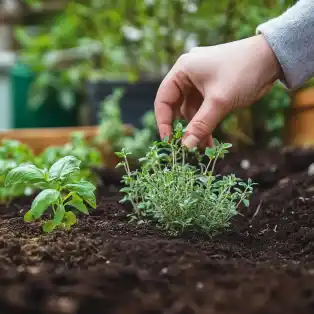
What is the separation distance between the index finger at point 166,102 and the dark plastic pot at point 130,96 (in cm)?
194

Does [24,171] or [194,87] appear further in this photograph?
[194,87]

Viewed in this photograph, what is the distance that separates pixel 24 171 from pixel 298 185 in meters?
0.93

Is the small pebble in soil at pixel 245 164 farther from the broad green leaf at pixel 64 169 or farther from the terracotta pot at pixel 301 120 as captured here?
the broad green leaf at pixel 64 169

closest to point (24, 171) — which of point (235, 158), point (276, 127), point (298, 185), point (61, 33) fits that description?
point (298, 185)

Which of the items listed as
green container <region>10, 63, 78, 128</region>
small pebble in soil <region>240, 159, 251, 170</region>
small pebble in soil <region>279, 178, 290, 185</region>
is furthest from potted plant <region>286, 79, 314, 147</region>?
green container <region>10, 63, 78, 128</region>

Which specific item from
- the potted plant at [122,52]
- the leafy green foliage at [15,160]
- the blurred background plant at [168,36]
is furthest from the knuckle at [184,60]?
the potted plant at [122,52]

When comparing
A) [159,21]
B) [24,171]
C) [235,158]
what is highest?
[159,21]

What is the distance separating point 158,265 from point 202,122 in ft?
1.51

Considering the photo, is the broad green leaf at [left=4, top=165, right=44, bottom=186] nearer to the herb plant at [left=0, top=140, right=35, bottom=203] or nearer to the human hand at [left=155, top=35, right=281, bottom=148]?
the human hand at [left=155, top=35, right=281, bottom=148]

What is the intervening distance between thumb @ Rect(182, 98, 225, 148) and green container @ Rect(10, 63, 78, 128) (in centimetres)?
354

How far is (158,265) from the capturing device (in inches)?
39.4

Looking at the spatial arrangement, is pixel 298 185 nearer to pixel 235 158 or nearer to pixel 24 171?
pixel 235 158

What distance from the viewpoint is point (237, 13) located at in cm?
310

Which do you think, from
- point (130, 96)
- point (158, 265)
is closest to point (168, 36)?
point (130, 96)
